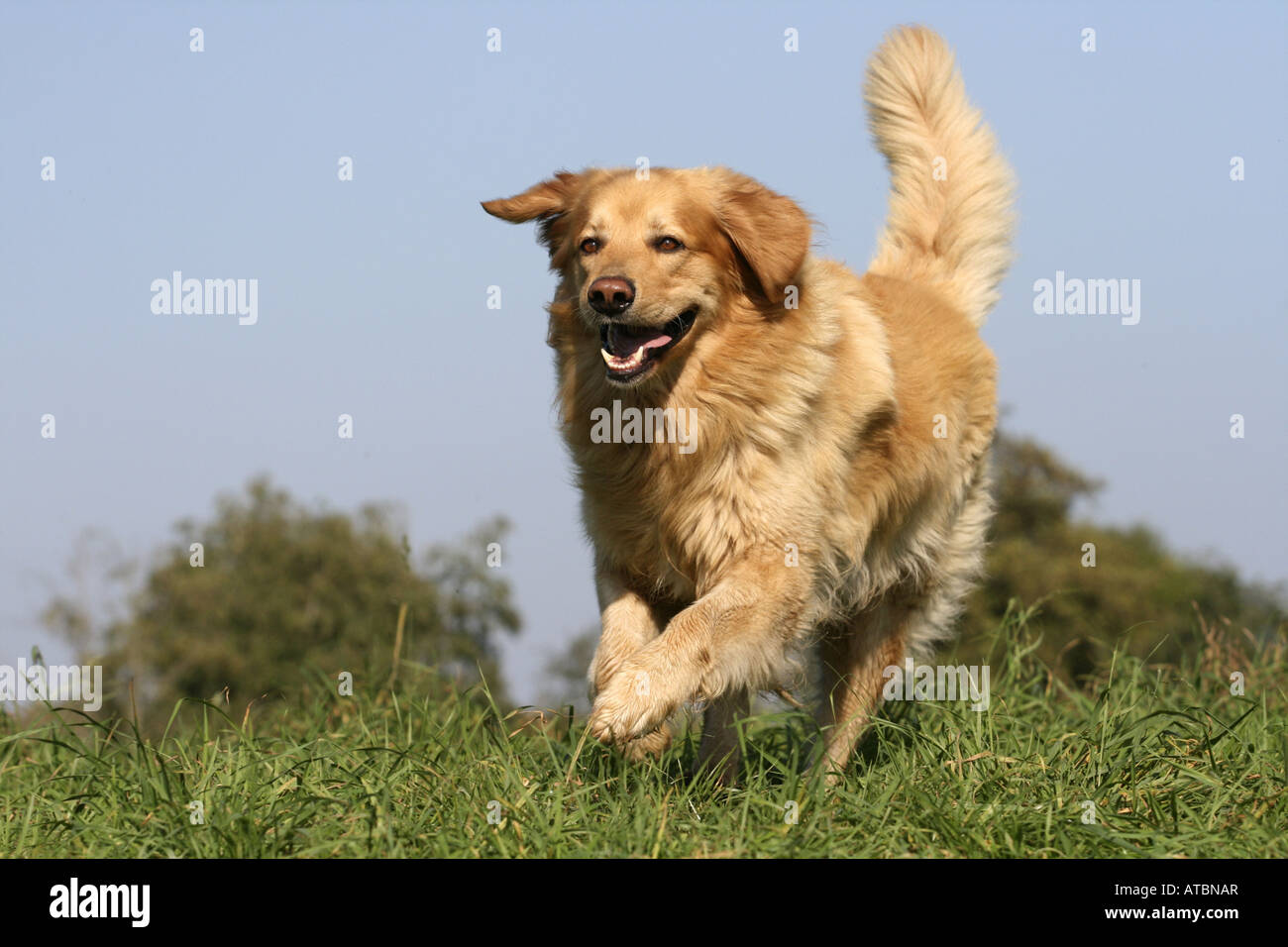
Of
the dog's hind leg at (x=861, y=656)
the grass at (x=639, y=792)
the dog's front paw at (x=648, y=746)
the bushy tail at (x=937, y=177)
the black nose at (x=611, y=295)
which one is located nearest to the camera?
the grass at (x=639, y=792)

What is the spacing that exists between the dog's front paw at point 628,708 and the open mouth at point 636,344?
3.94 feet

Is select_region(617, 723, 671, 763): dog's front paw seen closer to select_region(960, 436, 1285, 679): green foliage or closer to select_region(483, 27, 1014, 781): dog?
select_region(483, 27, 1014, 781): dog

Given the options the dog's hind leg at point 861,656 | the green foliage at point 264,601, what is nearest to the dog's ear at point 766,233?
the dog's hind leg at point 861,656

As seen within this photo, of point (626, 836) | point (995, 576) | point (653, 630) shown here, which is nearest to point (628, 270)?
point (653, 630)

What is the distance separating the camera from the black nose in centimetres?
474

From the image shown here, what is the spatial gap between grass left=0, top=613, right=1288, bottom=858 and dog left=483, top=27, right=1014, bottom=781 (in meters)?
0.27

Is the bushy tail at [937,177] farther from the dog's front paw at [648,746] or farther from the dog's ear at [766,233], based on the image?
the dog's front paw at [648,746]

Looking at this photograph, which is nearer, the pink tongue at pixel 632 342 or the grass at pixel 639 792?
the grass at pixel 639 792

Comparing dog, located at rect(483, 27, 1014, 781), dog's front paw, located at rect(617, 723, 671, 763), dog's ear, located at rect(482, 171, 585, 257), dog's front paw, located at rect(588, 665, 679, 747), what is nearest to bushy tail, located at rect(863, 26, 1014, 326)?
dog, located at rect(483, 27, 1014, 781)

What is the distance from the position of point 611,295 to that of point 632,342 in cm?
30

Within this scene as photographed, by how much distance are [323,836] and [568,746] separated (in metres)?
1.27

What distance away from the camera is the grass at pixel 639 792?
382 centimetres
